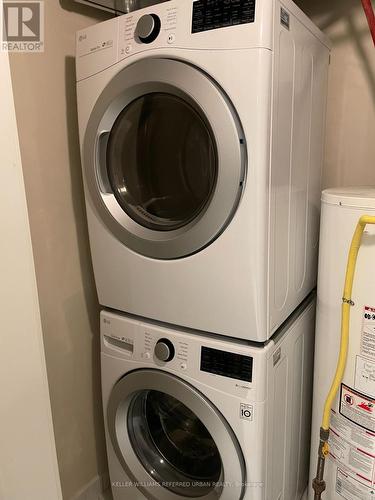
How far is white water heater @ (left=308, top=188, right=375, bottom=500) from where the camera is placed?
3.44ft

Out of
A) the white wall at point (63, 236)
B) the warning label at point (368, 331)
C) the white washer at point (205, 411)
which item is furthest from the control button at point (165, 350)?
the warning label at point (368, 331)

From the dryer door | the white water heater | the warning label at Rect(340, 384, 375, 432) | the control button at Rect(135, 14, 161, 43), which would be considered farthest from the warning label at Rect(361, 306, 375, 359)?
the control button at Rect(135, 14, 161, 43)

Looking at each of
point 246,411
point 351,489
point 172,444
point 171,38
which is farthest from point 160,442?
point 171,38

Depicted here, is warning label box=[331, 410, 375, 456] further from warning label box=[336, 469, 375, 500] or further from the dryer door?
the dryer door

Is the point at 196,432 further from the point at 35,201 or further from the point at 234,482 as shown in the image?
the point at 35,201

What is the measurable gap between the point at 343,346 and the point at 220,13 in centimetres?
85

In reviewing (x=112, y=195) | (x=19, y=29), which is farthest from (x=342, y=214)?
(x=19, y=29)

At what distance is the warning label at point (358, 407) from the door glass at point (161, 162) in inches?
24.6

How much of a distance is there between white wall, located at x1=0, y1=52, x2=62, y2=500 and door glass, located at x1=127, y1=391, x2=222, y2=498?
1.13 ft

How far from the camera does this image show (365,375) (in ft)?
3.54

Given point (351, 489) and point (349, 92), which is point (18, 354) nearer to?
point (351, 489)

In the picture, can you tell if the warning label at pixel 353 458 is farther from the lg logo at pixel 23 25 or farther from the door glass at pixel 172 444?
the lg logo at pixel 23 25

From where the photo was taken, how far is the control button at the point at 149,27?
1035 millimetres

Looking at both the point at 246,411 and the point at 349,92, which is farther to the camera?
the point at 349,92
